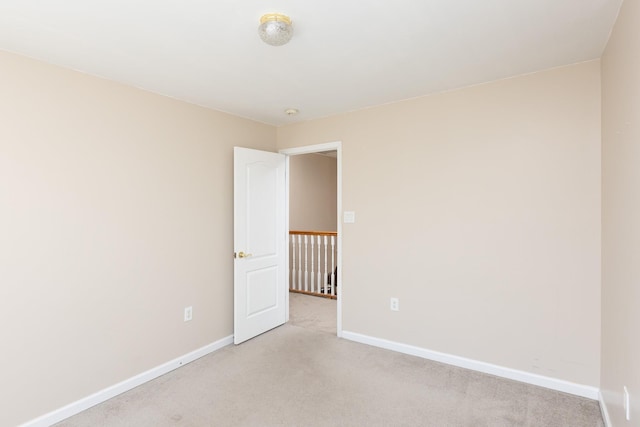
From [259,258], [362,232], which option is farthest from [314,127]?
[259,258]

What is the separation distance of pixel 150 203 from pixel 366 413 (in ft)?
7.29

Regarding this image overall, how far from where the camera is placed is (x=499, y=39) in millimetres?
1956

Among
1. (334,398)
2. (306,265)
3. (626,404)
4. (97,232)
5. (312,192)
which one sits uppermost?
(312,192)

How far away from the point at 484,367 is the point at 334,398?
1249mm

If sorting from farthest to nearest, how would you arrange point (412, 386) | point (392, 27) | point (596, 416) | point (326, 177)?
point (326, 177) → point (412, 386) → point (596, 416) → point (392, 27)

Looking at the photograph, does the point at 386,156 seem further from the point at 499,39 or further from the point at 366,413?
the point at 366,413

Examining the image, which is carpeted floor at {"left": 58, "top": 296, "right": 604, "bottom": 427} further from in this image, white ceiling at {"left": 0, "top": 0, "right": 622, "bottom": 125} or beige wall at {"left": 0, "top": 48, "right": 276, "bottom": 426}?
white ceiling at {"left": 0, "top": 0, "right": 622, "bottom": 125}

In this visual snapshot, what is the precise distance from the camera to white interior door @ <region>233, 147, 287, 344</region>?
132 inches

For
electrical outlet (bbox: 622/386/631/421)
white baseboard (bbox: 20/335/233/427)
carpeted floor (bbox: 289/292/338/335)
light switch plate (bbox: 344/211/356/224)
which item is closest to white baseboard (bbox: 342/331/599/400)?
carpeted floor (bbox: 289/292/338/335)

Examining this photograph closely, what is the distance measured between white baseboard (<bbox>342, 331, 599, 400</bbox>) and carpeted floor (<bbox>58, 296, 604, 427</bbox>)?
6cm

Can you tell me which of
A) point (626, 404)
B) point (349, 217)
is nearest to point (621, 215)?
point (626, 404)

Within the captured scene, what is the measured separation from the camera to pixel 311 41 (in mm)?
1949

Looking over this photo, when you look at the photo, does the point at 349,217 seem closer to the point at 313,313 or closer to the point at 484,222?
the point at 484,222

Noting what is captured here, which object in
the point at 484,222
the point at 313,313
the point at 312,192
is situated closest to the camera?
the point at 484,222
